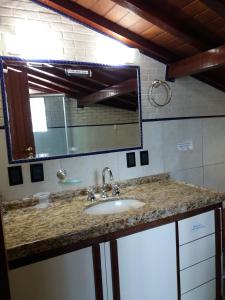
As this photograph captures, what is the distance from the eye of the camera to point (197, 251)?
1538 millimetres

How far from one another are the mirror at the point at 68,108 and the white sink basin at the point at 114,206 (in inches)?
15.4

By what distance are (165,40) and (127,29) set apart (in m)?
0.31

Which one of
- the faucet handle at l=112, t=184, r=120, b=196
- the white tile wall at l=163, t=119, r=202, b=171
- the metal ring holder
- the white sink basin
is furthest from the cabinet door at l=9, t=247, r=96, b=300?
the metal ring holder

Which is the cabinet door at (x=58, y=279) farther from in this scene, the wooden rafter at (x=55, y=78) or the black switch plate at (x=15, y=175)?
the wooden rafter at (x=55, y=78)

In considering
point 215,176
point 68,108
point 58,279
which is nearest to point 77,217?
point 58,279

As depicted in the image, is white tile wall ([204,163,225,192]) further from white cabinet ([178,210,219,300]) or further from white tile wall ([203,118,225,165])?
white cabinet ([178,210,219,300])

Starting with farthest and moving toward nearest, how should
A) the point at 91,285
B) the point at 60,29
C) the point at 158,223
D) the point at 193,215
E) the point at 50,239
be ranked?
1. the point at 60,29
2. the point at 193,215
3. the point at 158,223
4. the point at 91,285
5. the point at 50,239

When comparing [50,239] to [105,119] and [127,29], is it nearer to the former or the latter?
[105,119]

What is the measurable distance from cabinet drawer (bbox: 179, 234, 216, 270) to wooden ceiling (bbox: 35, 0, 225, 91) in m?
1.19

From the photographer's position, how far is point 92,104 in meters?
1.72

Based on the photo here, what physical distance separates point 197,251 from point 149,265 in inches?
15.0

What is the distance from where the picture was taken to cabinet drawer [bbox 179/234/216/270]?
1.49 meters

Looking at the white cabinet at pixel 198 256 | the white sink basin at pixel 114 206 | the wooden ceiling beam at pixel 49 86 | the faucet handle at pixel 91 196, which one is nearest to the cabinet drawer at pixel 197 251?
the white cabinet at pixel 198 256

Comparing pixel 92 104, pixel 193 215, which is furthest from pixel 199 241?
pixel 92 104
